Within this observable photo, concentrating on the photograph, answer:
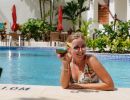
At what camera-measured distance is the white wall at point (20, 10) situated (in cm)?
2777

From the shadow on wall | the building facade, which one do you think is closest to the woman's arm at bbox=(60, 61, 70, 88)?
the building facade

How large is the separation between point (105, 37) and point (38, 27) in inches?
348

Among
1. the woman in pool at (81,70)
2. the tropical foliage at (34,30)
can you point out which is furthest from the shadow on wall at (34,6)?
the woman in pool at (81,70)

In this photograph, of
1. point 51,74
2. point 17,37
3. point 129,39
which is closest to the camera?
point 51,74

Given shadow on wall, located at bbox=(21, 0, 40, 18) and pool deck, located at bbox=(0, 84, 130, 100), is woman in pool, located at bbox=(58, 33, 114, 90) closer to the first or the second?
pool deck, located at bbox=(0, 84, 130, 100)

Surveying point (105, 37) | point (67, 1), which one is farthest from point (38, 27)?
point (105, 37)

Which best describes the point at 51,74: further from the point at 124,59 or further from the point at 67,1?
the point at 67,1

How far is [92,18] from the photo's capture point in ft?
78.3

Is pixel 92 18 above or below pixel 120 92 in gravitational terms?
above

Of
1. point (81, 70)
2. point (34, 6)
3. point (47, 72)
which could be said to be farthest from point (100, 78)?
point (34, 6)

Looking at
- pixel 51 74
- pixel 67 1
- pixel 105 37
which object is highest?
pixel 67 1

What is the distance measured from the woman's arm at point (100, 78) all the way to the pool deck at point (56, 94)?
5cm

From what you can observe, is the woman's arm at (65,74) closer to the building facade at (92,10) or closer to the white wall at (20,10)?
the building facade at (92,10)

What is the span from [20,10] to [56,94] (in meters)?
23.6
